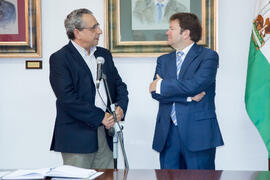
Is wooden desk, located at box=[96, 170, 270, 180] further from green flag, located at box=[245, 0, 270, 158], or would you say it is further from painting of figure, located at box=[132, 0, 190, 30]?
painting of figure, located at box=[132, 0, 190, 30]

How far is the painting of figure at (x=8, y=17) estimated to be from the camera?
3.50 metres

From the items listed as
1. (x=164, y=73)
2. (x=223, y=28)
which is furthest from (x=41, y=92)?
(x=223, y=28)

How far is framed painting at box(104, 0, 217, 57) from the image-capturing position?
136 inches

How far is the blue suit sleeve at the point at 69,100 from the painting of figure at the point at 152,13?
3.47 feet

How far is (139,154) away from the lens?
3541mm

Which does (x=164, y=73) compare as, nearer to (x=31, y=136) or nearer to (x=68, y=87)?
(x=68, y=87)

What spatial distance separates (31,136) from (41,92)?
433 millimetres

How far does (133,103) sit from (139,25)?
0.72m

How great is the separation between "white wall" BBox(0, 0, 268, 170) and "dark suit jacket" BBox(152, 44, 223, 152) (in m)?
0.75

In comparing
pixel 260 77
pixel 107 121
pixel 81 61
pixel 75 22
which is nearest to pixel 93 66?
pixel 81 61

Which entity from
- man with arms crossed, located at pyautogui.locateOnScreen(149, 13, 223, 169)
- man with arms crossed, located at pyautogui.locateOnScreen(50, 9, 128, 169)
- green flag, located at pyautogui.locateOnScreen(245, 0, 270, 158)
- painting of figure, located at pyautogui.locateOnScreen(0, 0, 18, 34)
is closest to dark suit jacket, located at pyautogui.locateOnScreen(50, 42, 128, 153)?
man with arms crossed, located at pyautogui.locateOnScreen(50, 9, 128, 169)

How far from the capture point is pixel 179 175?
1799mm

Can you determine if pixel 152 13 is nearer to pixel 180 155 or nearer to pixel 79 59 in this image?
pixel 79 59

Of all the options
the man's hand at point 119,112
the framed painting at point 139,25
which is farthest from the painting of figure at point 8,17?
the man's hand at point 119,112
